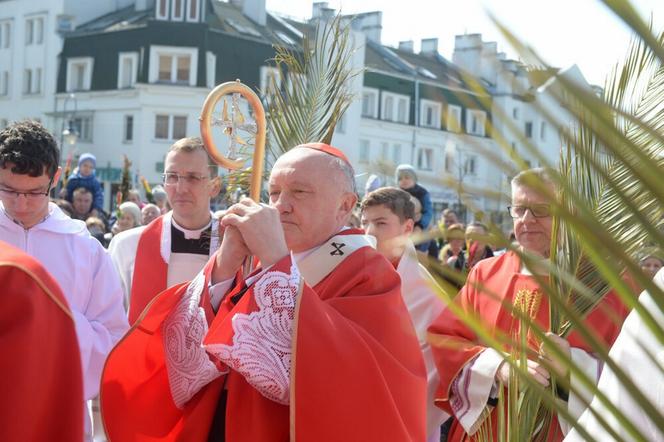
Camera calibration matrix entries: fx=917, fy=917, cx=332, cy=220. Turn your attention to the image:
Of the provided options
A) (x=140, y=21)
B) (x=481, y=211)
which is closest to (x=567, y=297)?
(x=481, y=211)

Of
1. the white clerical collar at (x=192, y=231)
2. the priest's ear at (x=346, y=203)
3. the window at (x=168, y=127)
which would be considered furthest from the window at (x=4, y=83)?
the priest's ear at (x=346, y=203)

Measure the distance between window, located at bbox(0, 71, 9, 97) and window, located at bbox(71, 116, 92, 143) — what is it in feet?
21.4

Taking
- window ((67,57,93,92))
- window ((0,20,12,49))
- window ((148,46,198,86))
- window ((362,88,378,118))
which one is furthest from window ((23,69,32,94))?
window ((362,88,378,118))

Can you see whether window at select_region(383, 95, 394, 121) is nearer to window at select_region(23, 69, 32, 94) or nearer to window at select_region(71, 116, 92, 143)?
window at select_region(71, 116, 92, 143)

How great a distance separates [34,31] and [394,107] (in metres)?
17.1

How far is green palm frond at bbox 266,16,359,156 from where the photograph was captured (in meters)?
4.73

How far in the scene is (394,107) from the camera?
42.4m

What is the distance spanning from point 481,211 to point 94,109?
4039cm

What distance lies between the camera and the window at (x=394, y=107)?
41906mm

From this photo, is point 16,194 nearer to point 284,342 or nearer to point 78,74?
point 284,342

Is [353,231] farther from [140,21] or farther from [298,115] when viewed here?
[140,21]

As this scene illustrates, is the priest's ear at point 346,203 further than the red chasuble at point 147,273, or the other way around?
the red chasuble at point 147,273

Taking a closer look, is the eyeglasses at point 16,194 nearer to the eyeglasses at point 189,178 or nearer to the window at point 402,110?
the eyeglasses at point 189,178

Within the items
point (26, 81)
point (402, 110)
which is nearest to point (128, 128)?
point (26, 81)
